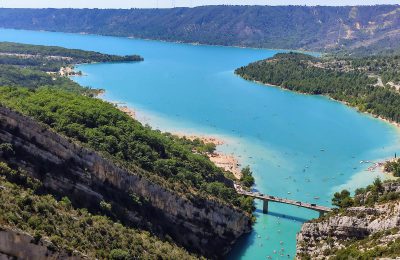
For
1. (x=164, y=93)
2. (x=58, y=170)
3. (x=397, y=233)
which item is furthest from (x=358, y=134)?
(x=58, y=170)

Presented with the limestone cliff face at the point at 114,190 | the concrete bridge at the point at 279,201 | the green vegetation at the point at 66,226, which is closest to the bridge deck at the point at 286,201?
the concrete bridge at the point at 279,201

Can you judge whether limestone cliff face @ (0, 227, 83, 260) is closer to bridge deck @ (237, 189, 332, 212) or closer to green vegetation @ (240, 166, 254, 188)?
bridge deck @ (237, 189, 332, 212)

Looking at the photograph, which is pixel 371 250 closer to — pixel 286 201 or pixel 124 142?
pixel 286 201

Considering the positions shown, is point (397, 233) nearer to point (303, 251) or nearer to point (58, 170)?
point (303, 251)

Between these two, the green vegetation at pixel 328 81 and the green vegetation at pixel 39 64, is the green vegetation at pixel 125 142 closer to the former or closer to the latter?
the green vegetation at pixel 328 81

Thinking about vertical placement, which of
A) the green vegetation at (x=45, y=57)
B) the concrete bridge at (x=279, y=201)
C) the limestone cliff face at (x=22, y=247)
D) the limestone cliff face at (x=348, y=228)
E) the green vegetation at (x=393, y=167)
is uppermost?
the green vegetation at (x=45, y=57)

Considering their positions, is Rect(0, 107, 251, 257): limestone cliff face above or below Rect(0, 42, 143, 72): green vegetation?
below

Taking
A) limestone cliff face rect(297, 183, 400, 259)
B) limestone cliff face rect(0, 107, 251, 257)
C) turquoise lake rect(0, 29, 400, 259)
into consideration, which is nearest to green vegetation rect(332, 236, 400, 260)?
limestone cliff face rect(297, 183, 400, 259)
